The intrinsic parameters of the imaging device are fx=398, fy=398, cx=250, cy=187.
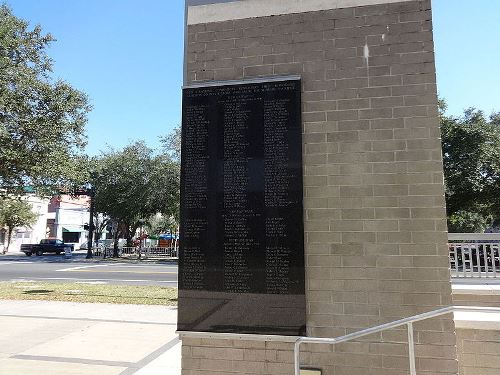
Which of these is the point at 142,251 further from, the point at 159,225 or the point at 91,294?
the point at 91,294

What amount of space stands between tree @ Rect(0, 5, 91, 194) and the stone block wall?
38.5ft

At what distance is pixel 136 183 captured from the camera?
3238 cm

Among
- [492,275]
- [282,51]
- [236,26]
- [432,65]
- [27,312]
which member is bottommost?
[27,312]

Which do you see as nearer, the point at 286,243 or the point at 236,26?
the point at 286,243

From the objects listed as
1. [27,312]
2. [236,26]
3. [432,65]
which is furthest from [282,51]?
[27,312]

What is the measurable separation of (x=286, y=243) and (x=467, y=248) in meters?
5.50

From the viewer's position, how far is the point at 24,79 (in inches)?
530

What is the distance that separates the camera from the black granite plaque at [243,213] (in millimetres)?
3652

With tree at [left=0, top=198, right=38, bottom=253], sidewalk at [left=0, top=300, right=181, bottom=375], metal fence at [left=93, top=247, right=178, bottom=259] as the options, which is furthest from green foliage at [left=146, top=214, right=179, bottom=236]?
sidewalk at [left=0, top=300, right=181, bottom=375]

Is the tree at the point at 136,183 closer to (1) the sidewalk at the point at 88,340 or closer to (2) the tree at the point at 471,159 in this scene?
(2) the tree at the point at 471,159

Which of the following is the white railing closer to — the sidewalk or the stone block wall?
the stone block wall

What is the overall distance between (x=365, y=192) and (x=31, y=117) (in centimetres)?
1375

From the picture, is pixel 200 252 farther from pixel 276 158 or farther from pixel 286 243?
pixel 276 158

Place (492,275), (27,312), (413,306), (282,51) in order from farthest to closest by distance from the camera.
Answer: (27,312), (492,275), (282,51), (413,306)
